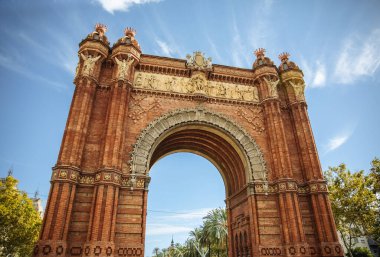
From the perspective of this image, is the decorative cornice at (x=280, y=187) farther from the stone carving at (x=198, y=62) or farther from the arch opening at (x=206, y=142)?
the stone carving at (x=198, y=62)

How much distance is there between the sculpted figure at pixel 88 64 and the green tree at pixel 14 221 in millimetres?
13897

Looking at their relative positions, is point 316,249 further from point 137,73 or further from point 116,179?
point 137,73

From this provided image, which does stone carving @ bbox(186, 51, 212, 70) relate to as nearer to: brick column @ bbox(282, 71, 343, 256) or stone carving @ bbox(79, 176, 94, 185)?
brick column @ bbox(282, 71, 343, 256)

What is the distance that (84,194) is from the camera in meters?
12.6

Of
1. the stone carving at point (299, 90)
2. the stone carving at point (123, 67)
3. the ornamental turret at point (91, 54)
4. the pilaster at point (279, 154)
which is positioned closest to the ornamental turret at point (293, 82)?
the stone carving at point (299, 90)

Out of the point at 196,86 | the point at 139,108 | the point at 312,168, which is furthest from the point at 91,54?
the point at 312,168

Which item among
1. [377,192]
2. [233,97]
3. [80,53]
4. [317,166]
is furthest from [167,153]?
[377,192]

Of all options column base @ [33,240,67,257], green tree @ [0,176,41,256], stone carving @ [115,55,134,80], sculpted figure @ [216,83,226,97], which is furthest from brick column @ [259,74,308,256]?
green tree @ [0,176,41,256]

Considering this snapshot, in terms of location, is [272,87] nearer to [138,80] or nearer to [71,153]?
[138,80]

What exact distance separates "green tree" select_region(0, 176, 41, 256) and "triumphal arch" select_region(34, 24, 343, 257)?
1286 cm

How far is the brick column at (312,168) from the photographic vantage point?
45.3ft

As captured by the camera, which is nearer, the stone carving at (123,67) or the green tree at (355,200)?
the stone carving at (123,67)

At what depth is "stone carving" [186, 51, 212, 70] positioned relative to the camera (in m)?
17.7

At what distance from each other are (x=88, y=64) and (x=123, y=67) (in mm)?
2090
